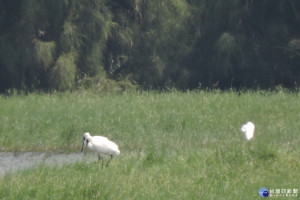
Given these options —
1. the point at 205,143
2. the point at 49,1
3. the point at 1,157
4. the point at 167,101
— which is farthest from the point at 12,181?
the point at 49,1

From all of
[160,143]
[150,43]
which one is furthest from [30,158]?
[150,43]

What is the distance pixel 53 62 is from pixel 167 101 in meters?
6.72

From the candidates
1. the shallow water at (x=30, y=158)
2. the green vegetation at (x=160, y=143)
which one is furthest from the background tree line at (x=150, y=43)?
the shallow water at (x=30, y=158)

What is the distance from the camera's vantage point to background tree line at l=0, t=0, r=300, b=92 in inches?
792

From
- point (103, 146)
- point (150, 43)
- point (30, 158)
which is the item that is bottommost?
point (150, 43)

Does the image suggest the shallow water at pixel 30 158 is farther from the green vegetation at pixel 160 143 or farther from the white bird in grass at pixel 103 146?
the white bird in grass at pixel 103 146

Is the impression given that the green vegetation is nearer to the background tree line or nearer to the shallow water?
the shallow water

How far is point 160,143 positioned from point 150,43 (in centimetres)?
1128

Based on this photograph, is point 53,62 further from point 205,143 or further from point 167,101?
point 205,143

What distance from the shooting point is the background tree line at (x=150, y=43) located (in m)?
20.1

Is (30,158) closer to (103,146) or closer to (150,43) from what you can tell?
(103,146)

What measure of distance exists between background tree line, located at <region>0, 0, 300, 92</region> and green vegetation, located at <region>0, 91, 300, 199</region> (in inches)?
173

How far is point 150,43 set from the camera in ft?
72.8

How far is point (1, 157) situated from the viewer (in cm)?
1149
